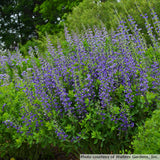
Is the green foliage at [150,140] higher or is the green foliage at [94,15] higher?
the green foliage at [94,15]

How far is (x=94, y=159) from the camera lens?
12.3 feet

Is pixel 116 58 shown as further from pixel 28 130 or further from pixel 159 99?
pixel 28 130

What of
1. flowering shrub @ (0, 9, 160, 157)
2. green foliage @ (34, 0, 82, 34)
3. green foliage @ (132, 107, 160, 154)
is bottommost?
green foliage @ (132, 107, 160, 154)

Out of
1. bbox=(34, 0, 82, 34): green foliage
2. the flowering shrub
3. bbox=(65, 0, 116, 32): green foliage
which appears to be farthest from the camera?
bbox=(34, 0, 82, 34): green foliage

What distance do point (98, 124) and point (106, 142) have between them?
0.29 m

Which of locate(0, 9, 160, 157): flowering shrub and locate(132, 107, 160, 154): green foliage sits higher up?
locate(0, 9, 160, 157): flowering shrub

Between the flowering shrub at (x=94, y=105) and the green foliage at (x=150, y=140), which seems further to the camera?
the flowering shrub at (x=94, y=105)

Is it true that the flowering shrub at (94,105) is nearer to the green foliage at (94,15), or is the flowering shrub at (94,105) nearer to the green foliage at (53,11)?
the green foliage at (94,15)

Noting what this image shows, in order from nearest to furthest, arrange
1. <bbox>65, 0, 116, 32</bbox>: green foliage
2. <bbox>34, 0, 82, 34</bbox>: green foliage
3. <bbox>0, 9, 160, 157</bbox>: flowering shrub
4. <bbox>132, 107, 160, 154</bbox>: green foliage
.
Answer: <bbox>132, 107, 160, 154</bbox>: green foliage
<bbox>0, 9, 160, 157</bbox>: flowering shrub
<bbox>65, 0, 116, 32</bbox>: green foliage
<bbox>34, 0, 82, 34</bbox>: green foliage

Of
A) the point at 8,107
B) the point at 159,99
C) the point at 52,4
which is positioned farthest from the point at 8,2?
the point at 159,99

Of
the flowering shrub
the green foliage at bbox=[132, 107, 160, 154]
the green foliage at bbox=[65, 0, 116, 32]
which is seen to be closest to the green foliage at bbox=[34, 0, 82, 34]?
the green foliage at bbox=[65, 0, 116, 32]

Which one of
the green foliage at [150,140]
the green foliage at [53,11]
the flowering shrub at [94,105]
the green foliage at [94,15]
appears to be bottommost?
the green foliage at [150,140]

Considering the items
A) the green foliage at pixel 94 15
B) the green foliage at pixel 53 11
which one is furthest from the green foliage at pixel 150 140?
the green foliage at pixel 53 11

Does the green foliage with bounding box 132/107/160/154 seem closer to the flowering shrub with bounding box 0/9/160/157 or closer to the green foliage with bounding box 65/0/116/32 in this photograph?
the flowering shrub with bounding box 0/9/160/157
